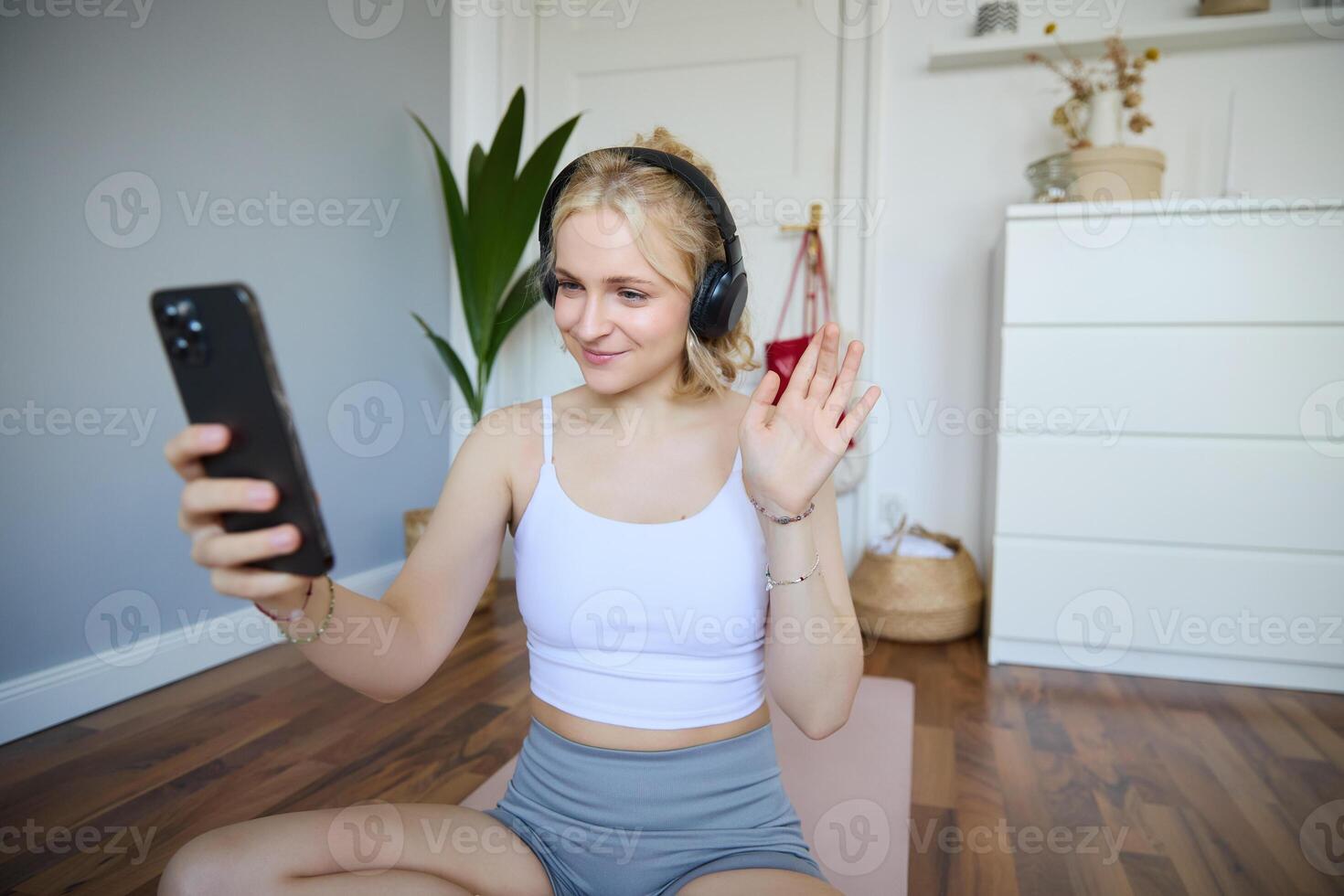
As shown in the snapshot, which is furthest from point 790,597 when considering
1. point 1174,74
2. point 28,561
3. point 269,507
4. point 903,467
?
point 1174,74

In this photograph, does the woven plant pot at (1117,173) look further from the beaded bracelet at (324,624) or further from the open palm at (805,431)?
the beaded bracelet at (324,624)

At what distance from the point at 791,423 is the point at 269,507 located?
1.49 feet

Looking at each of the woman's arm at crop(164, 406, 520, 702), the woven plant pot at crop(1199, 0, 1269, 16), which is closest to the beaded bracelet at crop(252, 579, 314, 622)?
the woman's arm at crop(164, 406, 520, 702)

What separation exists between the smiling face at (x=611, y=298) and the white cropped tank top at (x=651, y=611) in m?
0.16

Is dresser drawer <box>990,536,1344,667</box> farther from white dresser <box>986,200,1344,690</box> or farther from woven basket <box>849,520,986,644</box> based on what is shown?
woven basket <box>849,520,986,644</box>

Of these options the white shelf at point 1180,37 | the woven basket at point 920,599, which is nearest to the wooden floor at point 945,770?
the woven basket at point 920,599

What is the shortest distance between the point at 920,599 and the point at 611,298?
187 cm

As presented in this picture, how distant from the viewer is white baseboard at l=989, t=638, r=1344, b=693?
7.16ft

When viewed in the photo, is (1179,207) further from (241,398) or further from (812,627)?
(241,398)

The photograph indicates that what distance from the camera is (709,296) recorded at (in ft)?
3.22

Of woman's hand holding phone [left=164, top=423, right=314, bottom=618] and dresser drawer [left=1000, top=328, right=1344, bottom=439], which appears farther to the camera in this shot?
dresser drawer [left=1000, top=328, right=1344, bottom=439]

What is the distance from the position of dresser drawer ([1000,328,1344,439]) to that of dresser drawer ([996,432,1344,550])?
46 millimetres

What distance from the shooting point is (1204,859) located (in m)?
1.36

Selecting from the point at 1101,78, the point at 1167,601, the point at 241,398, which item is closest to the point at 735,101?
the point at 1101,78
